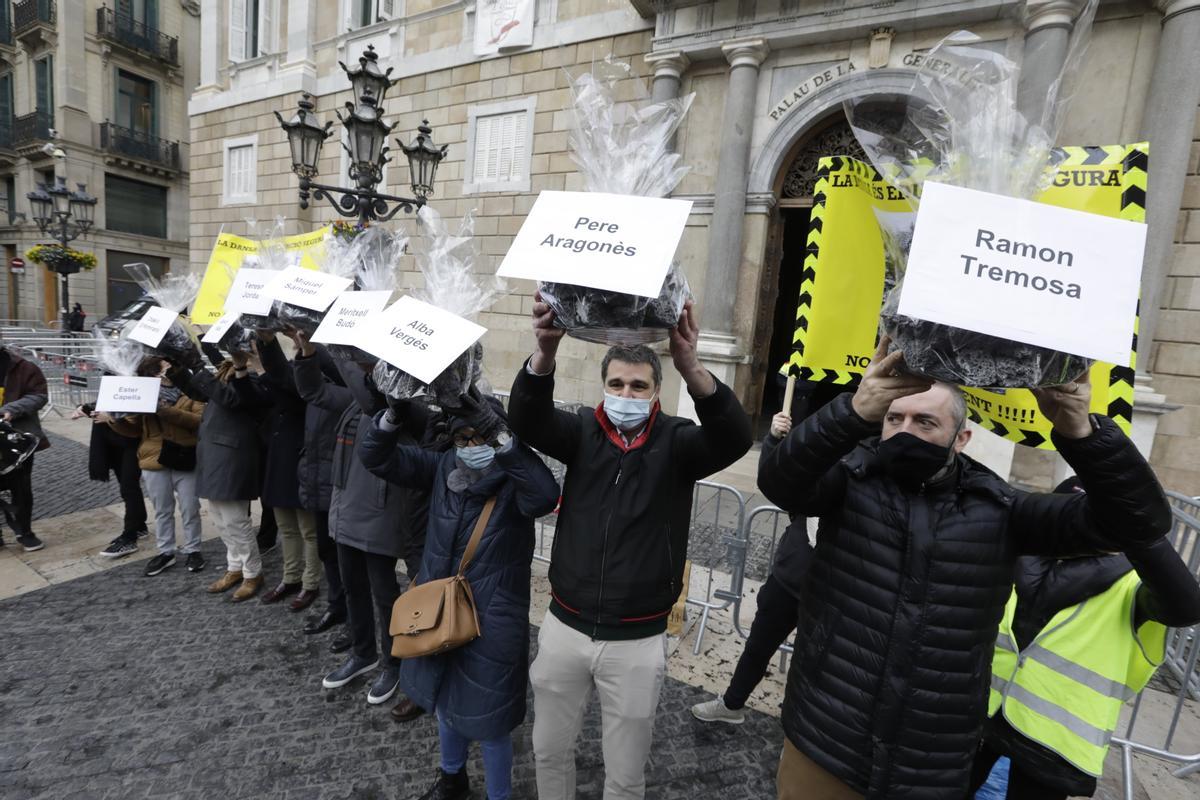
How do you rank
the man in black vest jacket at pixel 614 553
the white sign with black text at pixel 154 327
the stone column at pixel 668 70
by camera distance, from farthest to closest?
1. the stone column at pixel 668 70
2. the white sign with black text at pixel 154 327
3. the man in black vest jacket at pixel 614 553

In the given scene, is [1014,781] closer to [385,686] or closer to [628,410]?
[628,410]

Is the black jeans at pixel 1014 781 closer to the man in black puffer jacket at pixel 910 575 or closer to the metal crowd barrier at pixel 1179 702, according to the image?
the man in black puffer jacket at pixel 910 575

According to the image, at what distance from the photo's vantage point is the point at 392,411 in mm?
2438

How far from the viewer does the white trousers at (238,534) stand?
4094 mm

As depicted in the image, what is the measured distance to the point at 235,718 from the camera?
2.94m

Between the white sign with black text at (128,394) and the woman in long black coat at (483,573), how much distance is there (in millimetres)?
2815

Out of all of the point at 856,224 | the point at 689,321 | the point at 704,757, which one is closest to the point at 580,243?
the point at 689,321

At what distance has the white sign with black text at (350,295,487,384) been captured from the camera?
1.97 metres

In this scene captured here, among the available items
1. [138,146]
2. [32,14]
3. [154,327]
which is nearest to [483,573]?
[154,327]

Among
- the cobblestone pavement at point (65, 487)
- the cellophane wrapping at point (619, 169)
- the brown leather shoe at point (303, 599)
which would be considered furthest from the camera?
the cobblestone pavement at point (65, 487)

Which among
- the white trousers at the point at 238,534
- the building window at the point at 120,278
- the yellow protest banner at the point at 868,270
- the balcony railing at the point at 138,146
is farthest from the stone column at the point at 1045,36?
the balcony railing at the point at 138,146

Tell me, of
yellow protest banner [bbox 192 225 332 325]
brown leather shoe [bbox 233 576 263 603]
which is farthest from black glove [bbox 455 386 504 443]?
brown leather shoe [bbox 233 576 263 603]

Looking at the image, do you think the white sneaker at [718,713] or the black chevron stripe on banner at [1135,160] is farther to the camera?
the white sneaker at [718,713]

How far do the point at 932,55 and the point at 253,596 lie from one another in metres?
4.93
